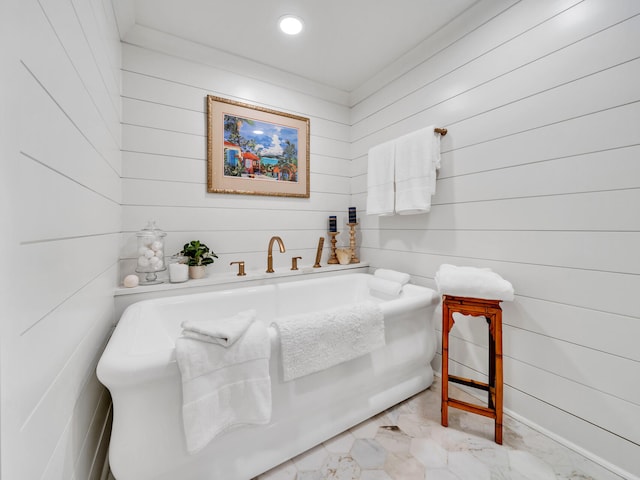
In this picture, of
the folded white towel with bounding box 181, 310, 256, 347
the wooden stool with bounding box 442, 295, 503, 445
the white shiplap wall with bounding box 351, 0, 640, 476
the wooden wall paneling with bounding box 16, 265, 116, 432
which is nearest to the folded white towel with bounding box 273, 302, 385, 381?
the folded white towel with bounding box 181, 310, 256, 347

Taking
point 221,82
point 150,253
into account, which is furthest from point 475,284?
point 221,82

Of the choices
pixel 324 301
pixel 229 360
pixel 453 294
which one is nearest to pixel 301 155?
pixel 324 301

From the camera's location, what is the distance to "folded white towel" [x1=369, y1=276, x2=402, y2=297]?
1.97m

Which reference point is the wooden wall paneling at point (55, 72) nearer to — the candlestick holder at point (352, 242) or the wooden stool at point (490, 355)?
the wooden stool at point (490, 355)

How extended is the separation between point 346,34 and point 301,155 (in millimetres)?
958

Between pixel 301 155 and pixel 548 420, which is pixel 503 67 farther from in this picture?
pixel 548 420

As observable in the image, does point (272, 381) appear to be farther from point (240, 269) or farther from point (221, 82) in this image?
point (221, 82)

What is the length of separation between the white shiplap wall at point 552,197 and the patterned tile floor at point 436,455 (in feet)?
0.42

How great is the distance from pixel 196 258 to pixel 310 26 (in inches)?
70.5

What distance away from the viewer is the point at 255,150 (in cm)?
223

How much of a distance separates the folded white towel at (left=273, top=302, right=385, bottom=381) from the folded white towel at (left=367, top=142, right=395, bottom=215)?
1.01 meters

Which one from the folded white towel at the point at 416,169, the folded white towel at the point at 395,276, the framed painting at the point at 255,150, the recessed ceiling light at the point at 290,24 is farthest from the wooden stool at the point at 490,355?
the recessed ceiling light at the point at 290,24

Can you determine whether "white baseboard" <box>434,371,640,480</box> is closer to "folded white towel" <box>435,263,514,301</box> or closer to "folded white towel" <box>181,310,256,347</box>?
"folded white towel" <box>435,263,514,301</box>

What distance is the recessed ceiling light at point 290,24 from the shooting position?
1754 mm
